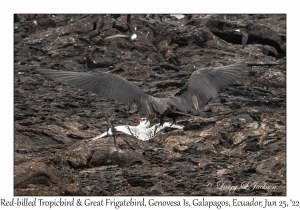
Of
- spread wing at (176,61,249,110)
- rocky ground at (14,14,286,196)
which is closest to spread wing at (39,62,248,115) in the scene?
spread wing at (176,61,249,110)

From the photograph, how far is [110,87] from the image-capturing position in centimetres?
1057

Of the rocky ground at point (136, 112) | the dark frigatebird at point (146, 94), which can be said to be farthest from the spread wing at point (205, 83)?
the rocky ground at point (136, 112)

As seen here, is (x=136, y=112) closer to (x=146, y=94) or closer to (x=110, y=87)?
(x=146, y=94)

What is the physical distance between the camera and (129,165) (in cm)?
959

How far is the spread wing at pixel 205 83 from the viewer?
11180 mm

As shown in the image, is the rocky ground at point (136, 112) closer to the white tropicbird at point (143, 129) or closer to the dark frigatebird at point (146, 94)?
the white tropicbird at point (143, 129)

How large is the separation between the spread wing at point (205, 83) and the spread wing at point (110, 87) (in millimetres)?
650

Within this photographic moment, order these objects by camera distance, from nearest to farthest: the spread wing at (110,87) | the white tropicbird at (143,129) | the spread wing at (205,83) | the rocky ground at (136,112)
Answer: the rocky ground at (136,112), the spread wing at (110,87), the white tropicbird at (143,129), the spread wing at (205,83)

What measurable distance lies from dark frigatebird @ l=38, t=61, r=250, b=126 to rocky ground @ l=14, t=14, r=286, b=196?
16.1 inches

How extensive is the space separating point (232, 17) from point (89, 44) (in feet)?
17.7

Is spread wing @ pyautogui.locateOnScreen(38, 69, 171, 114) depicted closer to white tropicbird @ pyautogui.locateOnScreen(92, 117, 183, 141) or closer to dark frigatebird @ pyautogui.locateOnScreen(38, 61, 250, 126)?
dark frigatebird @ pyautogui.locateOnScreen(38, 61, 250, 126)

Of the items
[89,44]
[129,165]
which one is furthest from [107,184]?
[89,44]

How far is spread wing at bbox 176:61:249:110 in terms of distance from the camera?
1118 cm

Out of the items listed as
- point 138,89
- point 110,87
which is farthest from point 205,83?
point 110,87
